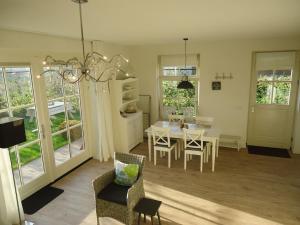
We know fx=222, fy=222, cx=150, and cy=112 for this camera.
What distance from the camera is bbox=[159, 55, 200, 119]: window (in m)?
5.88

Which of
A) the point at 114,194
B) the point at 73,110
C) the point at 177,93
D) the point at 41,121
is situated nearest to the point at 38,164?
the point at 41,121

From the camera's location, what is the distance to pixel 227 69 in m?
5.46

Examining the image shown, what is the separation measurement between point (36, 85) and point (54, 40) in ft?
2.75

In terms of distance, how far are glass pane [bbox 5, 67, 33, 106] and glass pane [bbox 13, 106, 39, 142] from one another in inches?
5.4

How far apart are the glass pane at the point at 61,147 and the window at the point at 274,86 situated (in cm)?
463

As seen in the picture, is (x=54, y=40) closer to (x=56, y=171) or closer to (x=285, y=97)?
(x=56, y=171)

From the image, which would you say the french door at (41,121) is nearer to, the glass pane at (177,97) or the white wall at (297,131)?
the glass pane at (177,97)

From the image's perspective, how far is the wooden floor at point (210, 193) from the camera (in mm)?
3254

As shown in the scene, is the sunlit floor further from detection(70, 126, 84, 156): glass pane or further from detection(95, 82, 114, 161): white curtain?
detection(95, 82, 114, 161): white curtain

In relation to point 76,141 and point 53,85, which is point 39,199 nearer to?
point 76,141

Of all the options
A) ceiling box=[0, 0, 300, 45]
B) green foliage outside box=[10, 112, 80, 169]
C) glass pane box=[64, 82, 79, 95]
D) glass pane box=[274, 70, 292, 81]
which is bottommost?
green foliage outside box=[10, 112, 80, 169]

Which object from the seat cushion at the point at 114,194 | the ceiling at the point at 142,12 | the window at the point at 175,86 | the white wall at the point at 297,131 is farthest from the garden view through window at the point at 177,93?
the seat cushion at the point at 114,194

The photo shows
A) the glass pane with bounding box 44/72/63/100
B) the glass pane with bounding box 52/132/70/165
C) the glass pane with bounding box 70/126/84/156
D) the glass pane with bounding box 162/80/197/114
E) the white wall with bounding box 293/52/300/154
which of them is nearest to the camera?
the glass pane with bounding box 44/72/63/100

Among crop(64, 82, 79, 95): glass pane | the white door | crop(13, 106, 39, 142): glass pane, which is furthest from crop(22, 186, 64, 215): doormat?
the white door
